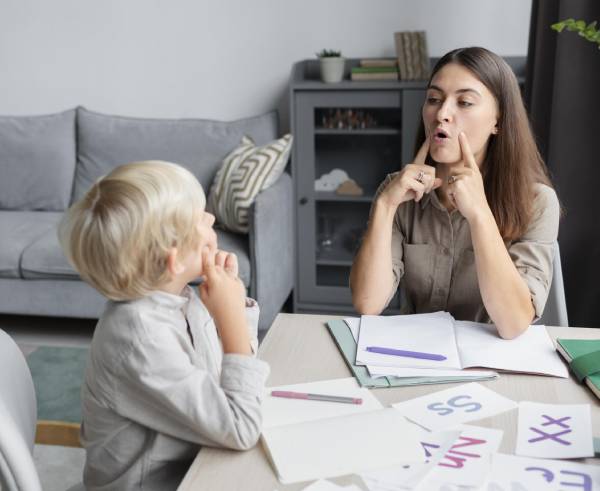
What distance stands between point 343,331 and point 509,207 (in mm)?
476

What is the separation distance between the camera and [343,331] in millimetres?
1354

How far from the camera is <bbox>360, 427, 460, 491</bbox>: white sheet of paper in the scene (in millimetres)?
893

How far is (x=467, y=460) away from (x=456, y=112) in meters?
0.83

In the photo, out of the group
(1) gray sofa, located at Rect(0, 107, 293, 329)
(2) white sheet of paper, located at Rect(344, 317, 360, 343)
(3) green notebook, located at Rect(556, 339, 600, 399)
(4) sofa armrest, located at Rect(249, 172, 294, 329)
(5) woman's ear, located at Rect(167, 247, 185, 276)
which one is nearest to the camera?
(5) woman's ear, located at Rect(167, 247, 185, 276)

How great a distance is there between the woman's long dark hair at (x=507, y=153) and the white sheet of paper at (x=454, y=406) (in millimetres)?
522

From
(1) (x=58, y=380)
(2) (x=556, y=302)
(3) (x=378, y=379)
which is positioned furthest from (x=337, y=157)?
(3) (x=378, y=379)

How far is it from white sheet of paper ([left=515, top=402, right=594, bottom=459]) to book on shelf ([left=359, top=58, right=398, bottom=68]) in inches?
92.8

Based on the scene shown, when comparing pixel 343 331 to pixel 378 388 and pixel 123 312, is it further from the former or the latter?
pixel 123 312

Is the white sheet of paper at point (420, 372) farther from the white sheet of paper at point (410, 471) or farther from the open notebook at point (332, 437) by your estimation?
the white sheet of paper at point (410, 471)

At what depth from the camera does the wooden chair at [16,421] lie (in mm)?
875

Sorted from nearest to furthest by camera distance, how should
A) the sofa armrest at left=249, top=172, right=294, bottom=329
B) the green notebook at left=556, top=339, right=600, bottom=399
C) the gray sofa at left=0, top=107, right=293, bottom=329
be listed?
the green notebook at left=556, top=339, right=600, bottom=399 → the sofa armrest at left=249, top=172, right=294, bottom=329 → the gray sofa at left=0, top=107, right=293, bottom=329

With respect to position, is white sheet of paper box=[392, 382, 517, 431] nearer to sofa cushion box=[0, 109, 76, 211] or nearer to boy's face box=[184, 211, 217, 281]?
boy's face box=[184, 211, 217, 281]

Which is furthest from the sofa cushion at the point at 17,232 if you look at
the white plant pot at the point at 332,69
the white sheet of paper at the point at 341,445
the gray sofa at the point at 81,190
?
the white sheet of paper at the point at 341,445

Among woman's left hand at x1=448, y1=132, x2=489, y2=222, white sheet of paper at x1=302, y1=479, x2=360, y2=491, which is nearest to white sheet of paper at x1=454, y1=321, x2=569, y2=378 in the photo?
woman's left hand at x1=448, y1=132, x2=489, y2=222
